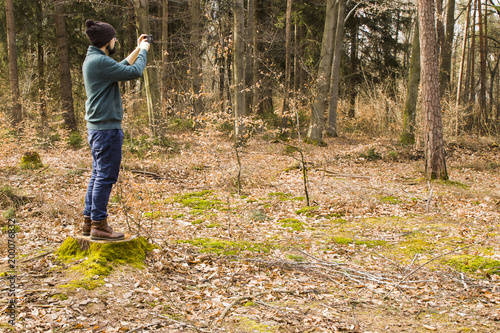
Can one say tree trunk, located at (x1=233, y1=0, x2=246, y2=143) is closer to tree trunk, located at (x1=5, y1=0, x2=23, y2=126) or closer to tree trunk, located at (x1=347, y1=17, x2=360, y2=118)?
tree trunk, located at (x1=5, y1=0, x2=23, y2=126)

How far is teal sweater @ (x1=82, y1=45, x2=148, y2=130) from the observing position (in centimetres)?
363

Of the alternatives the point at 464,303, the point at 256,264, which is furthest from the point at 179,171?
the point at 464,303

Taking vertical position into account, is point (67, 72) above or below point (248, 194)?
above

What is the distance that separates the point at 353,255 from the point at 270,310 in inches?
80.6

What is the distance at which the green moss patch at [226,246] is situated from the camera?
16.6 feet

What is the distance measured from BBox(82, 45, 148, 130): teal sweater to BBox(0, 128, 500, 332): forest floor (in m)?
1.41

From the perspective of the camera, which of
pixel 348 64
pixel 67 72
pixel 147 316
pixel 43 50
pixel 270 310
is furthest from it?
pixel 348 64

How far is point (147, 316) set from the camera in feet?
10.5

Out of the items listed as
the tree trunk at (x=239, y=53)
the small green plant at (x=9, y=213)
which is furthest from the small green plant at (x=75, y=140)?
the small green plant at (x=9, y=213)

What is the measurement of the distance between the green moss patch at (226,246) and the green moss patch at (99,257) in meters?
1.02

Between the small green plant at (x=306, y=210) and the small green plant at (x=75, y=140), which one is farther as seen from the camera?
the small green plant at (x=75, y=140)

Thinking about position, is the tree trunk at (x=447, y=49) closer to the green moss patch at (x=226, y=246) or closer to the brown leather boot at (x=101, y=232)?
the green moss patch at (x=226, y=246)

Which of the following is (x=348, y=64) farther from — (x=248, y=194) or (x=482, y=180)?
(x=248, y=194)

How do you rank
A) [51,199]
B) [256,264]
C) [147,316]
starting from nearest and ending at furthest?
[147,316] < [256,264] < [51,199]
